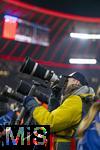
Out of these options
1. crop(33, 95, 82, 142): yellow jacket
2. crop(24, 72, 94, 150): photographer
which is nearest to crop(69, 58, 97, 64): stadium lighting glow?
crop(24, 72, 94, 150): photographer

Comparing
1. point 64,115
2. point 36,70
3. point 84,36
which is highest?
point 84,36

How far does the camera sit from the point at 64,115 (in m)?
2.74

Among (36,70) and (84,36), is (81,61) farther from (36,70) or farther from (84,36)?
(36,70)

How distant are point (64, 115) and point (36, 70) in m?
0.73

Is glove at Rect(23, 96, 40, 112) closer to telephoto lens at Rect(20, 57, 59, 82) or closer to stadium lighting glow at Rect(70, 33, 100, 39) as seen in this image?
telephoto lens at Rect(20, 57, 59, 82)

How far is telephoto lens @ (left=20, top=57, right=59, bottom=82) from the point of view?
336 centimetres

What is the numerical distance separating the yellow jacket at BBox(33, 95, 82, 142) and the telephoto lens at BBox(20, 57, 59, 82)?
0.58 metres

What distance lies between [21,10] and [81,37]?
3.34 m

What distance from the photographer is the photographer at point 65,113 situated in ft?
9.04

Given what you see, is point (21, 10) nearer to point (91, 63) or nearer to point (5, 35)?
point (5, 35)

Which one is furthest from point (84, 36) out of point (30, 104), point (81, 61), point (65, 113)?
point (65, 113)

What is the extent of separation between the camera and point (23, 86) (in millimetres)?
3537

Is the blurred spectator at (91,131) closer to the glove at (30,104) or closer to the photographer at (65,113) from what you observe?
the photographer at (65,113)

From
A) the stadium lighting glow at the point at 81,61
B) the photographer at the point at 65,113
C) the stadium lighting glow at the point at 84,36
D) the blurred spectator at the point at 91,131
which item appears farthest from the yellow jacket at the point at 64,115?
the stadium lighting glow at the point at 84,36
